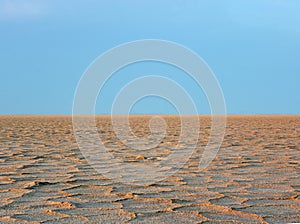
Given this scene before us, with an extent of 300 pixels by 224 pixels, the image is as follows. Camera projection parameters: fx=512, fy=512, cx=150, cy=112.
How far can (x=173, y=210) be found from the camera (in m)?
2.60

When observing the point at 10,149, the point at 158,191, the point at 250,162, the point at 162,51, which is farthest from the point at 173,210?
the point at 10,149

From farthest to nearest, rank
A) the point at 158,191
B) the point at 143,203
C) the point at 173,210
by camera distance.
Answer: the point at 158,191 < the point at 143,203 < the point at 173,210

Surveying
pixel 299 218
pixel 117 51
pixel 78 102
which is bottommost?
pixel 299 218

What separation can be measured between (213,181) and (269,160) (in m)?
1.41

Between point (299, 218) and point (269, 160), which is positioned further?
point (269, 160)

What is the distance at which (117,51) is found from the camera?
15.4ft

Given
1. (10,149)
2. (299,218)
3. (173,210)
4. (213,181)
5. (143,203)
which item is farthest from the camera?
(10,149)

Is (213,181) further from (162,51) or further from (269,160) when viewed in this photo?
(162,51)

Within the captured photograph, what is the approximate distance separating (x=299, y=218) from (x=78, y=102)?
290 cm

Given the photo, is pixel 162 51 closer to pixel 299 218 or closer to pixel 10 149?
pixel 10 149

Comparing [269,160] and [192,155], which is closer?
[269,160]

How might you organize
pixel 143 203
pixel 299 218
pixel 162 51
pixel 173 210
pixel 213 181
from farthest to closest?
pixel 162 51, pixel 213 181, pixel 143 203, pixel 173 210, pixel 299 218

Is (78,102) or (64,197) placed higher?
(78,102)

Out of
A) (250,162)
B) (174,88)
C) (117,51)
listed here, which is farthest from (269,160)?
(117,51)
